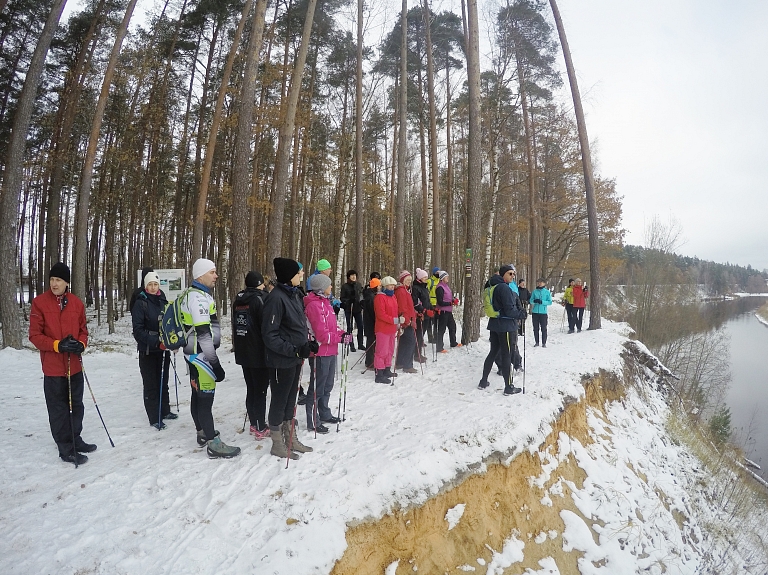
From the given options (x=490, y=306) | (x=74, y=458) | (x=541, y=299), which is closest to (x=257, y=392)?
(x=74, y=458)

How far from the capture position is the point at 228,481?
370 cm

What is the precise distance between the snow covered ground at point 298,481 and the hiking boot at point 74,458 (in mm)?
80

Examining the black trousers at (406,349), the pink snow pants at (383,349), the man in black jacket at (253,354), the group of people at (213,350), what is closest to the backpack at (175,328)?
the group of people at (213,350)

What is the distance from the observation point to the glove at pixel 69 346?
154 inches

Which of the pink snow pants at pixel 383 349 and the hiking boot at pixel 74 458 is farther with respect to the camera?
the pink snow pants at pixel 383 349

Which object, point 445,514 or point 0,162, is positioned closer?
point 445,514

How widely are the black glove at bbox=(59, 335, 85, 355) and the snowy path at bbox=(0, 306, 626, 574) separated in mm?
1233

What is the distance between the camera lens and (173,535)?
308cm

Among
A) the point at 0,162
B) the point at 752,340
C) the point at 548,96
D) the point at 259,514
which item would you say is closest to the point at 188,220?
the point at 0,162

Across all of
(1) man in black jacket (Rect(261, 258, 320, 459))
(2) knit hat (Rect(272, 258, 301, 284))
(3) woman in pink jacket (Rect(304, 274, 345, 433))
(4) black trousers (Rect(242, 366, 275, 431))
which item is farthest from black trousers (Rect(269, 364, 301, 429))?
(2) knit hat (Rect(272, 258, 301, 284))

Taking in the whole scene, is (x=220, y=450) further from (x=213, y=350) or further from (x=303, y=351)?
(x=303, y=351)

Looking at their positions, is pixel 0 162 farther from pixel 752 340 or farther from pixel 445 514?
pixel 752 340

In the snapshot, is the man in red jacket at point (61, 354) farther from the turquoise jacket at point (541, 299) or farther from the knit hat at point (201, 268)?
the turquoise jacket at point (541, 299)

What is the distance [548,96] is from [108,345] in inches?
711
